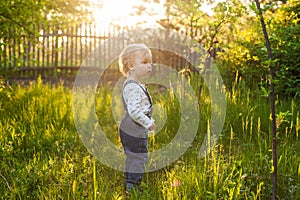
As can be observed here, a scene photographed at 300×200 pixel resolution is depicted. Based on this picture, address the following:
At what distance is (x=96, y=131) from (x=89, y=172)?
1.15 meters

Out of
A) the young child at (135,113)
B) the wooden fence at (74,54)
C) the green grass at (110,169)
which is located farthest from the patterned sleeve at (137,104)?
the wooden fence at (74,54)

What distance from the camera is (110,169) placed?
10.9 ft

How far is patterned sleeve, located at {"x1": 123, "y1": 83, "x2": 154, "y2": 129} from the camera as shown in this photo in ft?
9.14

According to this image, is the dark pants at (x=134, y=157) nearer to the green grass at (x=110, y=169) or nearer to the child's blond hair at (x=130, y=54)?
the green grass at (x=110, y=169)

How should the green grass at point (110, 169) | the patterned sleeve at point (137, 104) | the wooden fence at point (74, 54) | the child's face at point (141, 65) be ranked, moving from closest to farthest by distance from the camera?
the green grass at point (110, 169), the patterned sleeve at point (137, 104), the child's face at point (141, 65), the wooden fence at point (74, 54)

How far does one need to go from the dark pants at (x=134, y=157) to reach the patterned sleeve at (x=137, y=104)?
23 cm

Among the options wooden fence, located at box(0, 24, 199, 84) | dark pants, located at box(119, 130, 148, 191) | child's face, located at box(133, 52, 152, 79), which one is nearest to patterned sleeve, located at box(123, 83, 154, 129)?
child's face, located at box(133, 52, 152, 79)

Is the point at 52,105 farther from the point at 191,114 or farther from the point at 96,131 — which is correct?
the point at 191,114

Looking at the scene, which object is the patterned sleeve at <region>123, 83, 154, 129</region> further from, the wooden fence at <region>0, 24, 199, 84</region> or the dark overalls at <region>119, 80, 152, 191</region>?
the wooden fence at <region>0, 24, 199, 84</region>

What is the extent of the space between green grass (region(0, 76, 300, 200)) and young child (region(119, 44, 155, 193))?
5.7 inches

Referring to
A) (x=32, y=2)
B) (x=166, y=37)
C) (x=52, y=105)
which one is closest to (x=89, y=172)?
(x=52, y=105)

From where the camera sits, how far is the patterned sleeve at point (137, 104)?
2787 millimetres

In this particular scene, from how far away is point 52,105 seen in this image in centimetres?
475

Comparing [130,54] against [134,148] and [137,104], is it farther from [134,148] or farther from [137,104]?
[134,148]
